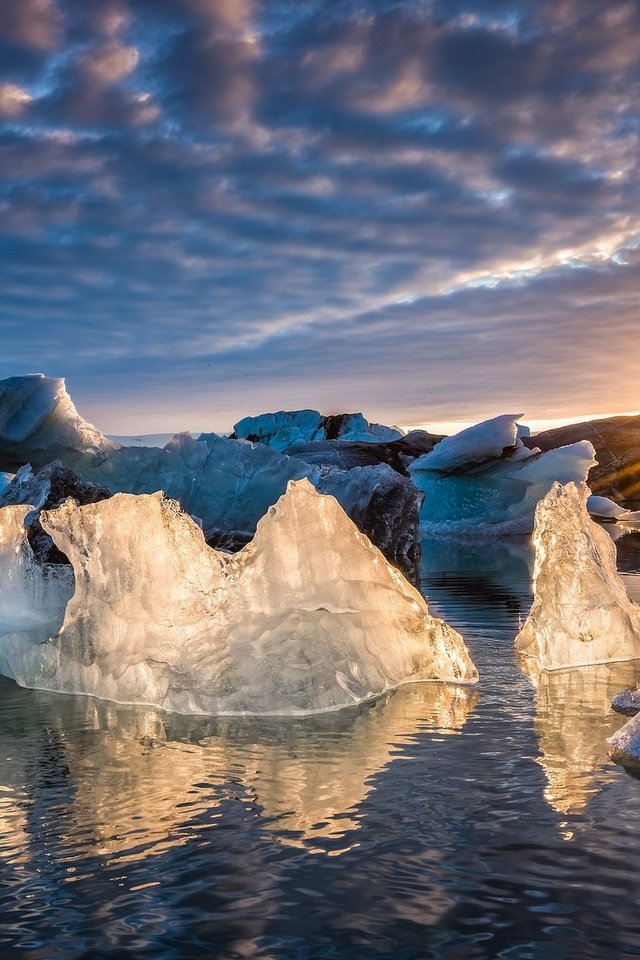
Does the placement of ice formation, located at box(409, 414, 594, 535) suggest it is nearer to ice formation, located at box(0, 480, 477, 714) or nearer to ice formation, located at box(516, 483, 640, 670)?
ice formation, located at box(516, 483, 640, 670)

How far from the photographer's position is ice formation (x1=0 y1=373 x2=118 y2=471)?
2239cm

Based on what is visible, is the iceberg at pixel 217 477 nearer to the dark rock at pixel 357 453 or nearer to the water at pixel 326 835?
the water at pixel 326 835

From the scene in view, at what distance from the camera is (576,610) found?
367 inches

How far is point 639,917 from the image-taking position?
3.74m

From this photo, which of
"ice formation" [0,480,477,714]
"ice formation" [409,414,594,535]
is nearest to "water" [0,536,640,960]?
"ice formation" [0,480,477,714]

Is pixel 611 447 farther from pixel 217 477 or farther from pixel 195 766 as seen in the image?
pixel 195 766

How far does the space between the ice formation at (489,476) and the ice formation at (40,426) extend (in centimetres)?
1501

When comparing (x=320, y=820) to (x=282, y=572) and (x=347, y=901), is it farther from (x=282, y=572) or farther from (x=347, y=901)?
(x=282, y=572)

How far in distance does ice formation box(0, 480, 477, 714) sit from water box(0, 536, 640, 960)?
1.45ft

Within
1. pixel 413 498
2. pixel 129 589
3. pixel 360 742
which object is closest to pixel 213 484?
pixel 413 498

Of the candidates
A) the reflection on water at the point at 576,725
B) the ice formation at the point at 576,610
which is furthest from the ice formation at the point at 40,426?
the reflection on water at the point at 576,725

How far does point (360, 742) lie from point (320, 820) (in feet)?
5.14

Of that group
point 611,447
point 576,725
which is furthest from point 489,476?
point 576,725

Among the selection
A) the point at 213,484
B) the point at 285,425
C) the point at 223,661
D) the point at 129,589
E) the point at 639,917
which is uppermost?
the point at 285,425
